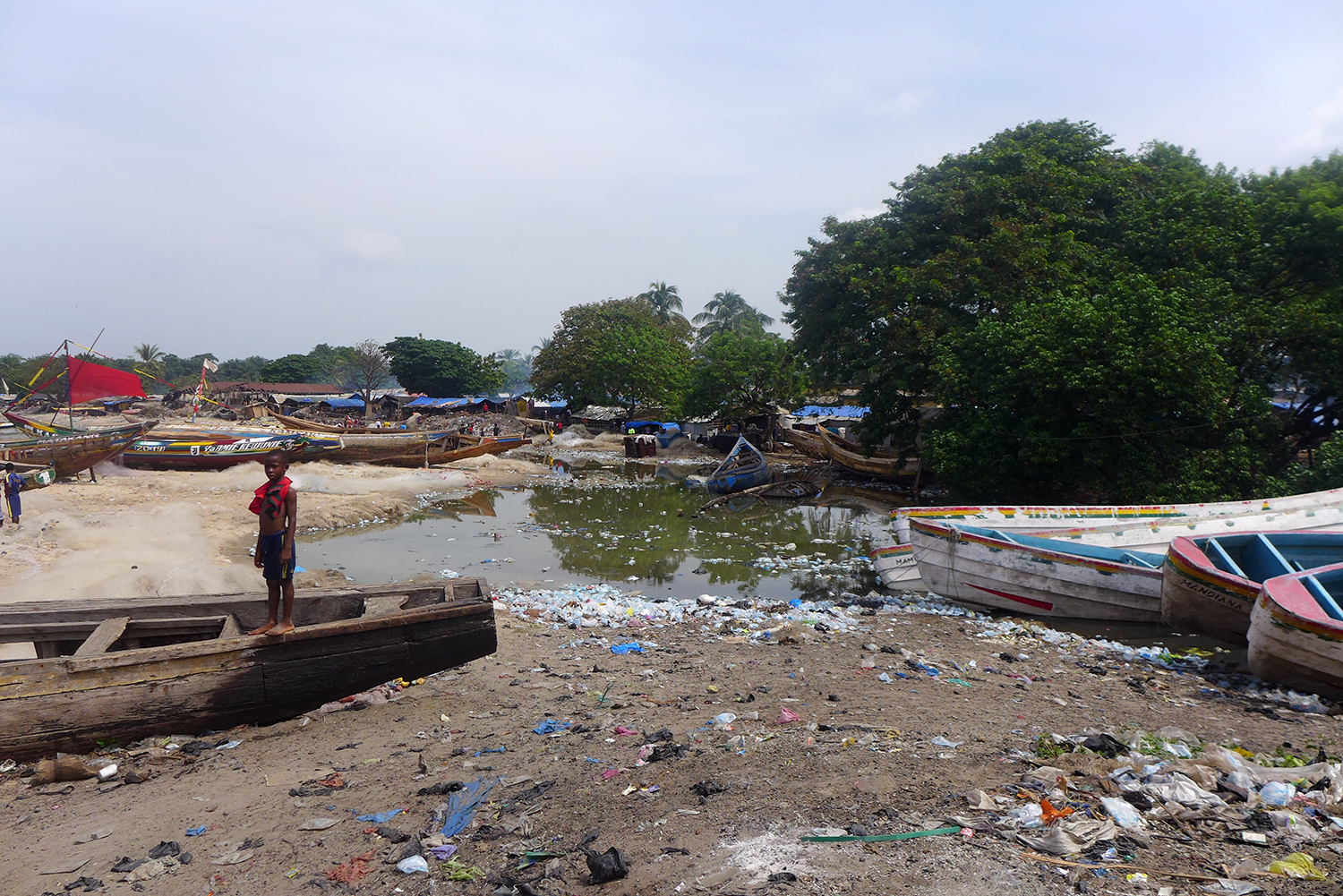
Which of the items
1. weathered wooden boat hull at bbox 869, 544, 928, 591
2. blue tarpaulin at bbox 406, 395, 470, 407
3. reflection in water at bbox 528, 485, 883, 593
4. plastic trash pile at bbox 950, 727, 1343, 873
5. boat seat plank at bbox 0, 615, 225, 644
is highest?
blue tarpaulin at bbox 406, 395, 470, 407

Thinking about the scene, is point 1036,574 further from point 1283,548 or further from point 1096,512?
point 1283,548

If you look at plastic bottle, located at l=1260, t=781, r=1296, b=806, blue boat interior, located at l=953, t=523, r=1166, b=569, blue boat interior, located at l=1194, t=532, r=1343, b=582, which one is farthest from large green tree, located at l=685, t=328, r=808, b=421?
plastic bottle, located at l=1260, t=781, r=1296, b=806

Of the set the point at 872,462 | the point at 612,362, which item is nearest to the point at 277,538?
the point at 872,462

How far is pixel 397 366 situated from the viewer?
5475 centimetres

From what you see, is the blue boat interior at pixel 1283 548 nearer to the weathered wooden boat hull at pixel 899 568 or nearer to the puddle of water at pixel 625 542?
the weathered wooden boat hull at pixel 899 568

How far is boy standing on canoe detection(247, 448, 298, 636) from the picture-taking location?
5012 mm

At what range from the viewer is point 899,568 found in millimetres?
11086

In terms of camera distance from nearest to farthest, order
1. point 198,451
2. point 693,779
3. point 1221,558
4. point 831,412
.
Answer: point 693,779
point 1221,558
point 198,451
point 831,412

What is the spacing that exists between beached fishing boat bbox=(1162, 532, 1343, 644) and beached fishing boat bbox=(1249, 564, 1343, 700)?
771mm

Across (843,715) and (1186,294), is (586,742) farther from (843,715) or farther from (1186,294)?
(1186,294)

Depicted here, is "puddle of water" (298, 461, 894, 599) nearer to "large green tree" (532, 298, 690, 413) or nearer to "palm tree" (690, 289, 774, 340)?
"large green tree" (532, 298, 690, 413)

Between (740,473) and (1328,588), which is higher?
(1328,588)

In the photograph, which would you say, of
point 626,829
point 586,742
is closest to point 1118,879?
point 626,829

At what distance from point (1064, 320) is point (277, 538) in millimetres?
14092
